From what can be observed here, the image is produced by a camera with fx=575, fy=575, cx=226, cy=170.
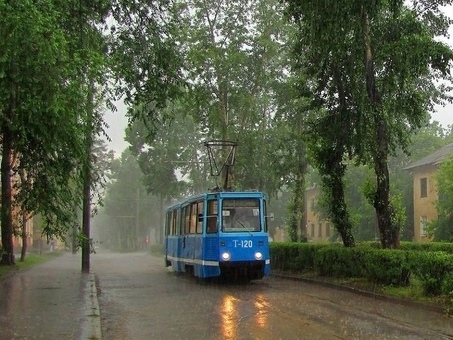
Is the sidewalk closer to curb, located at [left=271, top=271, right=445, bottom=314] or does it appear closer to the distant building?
curb, located at [left=271, top=271, right=445, bottom=314]

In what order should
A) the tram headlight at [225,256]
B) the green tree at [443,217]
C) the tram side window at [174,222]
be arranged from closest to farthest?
1. the tram headlight at [225,256]
2. the tram side window at [174,222]
3. the green tree at [443,217]

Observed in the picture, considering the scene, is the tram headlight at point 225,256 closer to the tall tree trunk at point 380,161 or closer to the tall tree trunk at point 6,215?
the tall tree trunk at point 380,161

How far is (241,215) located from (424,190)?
3699 centimetres

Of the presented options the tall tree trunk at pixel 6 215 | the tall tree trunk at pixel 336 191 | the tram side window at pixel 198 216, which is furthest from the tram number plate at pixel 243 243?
the tall tree trunk at pixel 6 215

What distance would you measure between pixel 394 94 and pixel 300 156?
1315cm

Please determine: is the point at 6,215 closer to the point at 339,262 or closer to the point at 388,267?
the point at 339,262

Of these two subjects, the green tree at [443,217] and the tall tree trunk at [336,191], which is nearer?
the tall tree trunk at [336,191]

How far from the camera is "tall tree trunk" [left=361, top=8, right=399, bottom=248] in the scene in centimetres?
1797

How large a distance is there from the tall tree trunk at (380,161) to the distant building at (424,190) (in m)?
32.7

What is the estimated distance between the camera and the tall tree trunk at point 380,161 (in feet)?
59.0

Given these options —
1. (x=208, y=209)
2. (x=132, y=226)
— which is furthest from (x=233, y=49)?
(x=132, y=226)

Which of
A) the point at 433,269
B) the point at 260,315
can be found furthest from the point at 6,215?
the point at 433,269

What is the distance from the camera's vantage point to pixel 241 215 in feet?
64.5

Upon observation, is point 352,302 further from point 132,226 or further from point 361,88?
point 132,226
